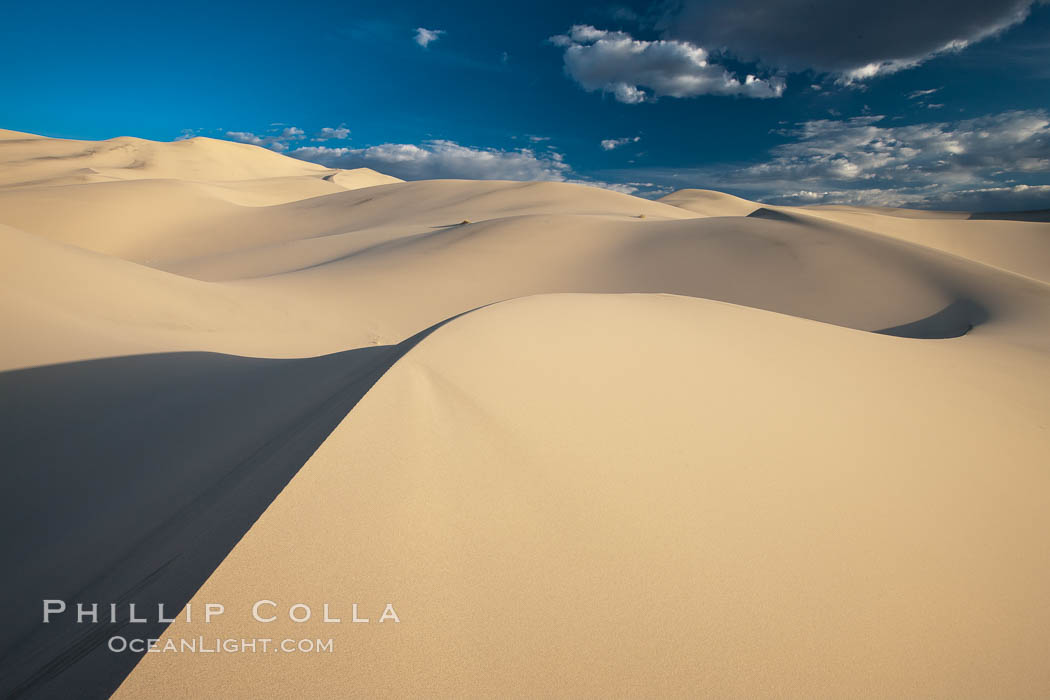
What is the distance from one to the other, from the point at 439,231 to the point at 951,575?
1830cm

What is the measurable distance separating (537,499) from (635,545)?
19.0 inches

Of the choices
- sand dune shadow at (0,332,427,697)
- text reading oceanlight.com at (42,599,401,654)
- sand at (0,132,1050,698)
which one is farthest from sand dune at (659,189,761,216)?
text reading oceanlight.com at (42,599,401,654)

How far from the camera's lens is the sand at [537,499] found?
1.62 meters

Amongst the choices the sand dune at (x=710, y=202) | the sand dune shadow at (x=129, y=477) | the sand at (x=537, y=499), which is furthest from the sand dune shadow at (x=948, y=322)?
the sand dune at (x=710, y=202)

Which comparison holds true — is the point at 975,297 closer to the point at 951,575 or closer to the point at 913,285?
the point at 913,285

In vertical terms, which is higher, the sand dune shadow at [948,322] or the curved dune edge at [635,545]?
the sand dune shadow at [948,322]

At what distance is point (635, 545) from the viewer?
2.15 m

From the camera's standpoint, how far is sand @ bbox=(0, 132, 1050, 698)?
5.33 ft

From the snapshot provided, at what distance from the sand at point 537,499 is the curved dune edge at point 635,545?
12 millimetres

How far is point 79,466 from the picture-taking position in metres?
3.60

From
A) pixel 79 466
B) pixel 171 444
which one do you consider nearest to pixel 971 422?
pixel 171 444

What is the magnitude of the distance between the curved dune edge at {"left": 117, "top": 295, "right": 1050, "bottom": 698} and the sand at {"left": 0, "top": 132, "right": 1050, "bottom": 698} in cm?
1

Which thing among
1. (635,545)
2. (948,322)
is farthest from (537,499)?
(948,322)

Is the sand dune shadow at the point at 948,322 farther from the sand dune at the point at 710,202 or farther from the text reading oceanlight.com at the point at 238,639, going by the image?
the sand dune at the point at 710,202
